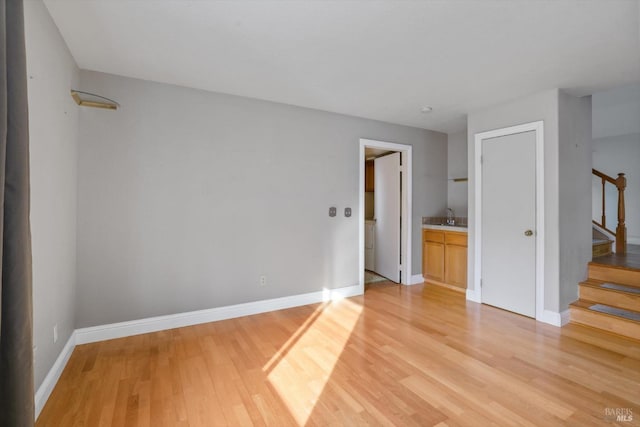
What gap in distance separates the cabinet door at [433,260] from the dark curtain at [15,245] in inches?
179

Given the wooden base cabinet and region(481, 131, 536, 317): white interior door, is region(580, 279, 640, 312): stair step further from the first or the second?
the wooden base cabinet

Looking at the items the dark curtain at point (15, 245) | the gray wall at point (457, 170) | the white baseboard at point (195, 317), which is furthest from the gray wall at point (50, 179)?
the gray wall at point (457, 170)

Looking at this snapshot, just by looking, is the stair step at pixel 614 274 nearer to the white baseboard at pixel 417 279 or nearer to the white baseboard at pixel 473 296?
the white baseboard at pixel 473 296

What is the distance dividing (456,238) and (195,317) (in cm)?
357

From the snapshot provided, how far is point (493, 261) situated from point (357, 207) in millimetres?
1824

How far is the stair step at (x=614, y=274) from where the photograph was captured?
3195 millimetres

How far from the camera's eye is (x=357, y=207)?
4.16 m

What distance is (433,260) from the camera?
15.4 ft

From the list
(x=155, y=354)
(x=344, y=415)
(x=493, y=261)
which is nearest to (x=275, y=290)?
(x=155, y=354)

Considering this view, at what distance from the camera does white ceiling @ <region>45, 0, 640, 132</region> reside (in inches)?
74.0

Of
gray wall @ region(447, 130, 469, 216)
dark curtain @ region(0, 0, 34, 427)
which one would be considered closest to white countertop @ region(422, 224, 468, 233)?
gray wall @ region(447, 130, 469, 216)

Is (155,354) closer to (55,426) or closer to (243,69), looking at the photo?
(55,426)

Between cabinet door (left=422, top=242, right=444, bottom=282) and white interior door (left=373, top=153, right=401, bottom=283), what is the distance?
0.46 meters

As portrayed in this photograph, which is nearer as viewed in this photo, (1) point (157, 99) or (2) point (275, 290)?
(1) point (157, 99)
